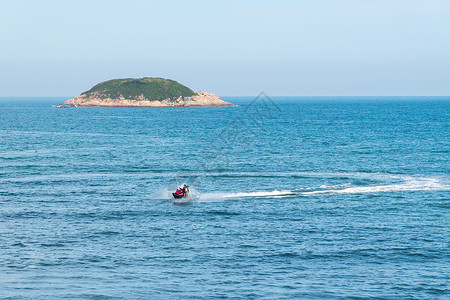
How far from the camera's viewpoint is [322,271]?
166 feet

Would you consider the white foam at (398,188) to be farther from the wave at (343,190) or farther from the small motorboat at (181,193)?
the small motorboat at (181,193)

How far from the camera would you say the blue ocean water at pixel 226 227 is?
47719 millimetres

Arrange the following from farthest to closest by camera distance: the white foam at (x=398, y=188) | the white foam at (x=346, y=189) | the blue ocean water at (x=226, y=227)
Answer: the white foam at (x=398, y=188), the white foam at (x=346, y=189), the blue ocean water at (x=226, y=227)

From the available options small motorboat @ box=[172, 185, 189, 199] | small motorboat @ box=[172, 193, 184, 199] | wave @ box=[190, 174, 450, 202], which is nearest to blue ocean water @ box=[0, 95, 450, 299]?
wave @ box=[190, 174, 450, 202]

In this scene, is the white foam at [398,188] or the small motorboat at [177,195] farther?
the white foam at [398,188]

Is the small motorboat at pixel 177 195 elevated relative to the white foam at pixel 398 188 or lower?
lower

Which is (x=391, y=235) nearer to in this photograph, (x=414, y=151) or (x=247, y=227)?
(x=247, y=227)

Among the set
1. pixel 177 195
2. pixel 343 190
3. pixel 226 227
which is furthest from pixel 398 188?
pixel 226 227

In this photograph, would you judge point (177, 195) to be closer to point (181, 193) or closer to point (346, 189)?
point (181, 193)

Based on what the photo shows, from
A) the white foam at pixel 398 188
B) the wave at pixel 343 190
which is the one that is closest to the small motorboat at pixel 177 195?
the wave at pixel 343 190

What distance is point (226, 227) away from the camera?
65188 millimetres

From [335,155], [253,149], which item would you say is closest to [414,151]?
[335,155]

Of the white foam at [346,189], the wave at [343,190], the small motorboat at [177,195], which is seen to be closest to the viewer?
the small motorboat at [177,195]

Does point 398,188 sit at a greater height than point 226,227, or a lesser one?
greater
